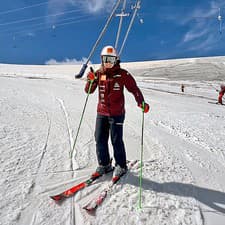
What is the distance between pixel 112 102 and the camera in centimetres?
300

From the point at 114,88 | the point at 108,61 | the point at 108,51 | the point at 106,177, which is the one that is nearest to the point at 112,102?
the point at 114,88

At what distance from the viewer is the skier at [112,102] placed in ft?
9.67

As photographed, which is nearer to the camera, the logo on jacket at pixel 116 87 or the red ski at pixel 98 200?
the red ski at pixel 98 200

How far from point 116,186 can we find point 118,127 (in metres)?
0.86

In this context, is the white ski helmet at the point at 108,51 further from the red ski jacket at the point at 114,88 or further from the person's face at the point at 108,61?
the red ski jacket at the point at 114,88

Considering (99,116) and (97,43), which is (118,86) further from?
(97,43)

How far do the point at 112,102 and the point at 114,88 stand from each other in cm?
21

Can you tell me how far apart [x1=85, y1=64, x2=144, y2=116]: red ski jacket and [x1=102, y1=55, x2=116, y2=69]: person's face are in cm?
5

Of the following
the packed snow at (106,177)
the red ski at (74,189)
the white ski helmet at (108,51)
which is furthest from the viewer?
the white ski helmet at (108,51)

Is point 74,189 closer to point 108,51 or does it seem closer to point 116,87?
point 116,87

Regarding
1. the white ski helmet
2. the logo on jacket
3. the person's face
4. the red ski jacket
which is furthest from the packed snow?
the white ski helmet

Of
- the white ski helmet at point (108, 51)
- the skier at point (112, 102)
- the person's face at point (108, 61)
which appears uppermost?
the white ski helmet at point (108, 51)

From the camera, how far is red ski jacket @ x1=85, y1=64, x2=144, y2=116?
9.70 feet

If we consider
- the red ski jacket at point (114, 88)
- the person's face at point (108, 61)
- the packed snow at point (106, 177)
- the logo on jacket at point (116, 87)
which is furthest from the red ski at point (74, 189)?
the person's face at point (108, 61)
